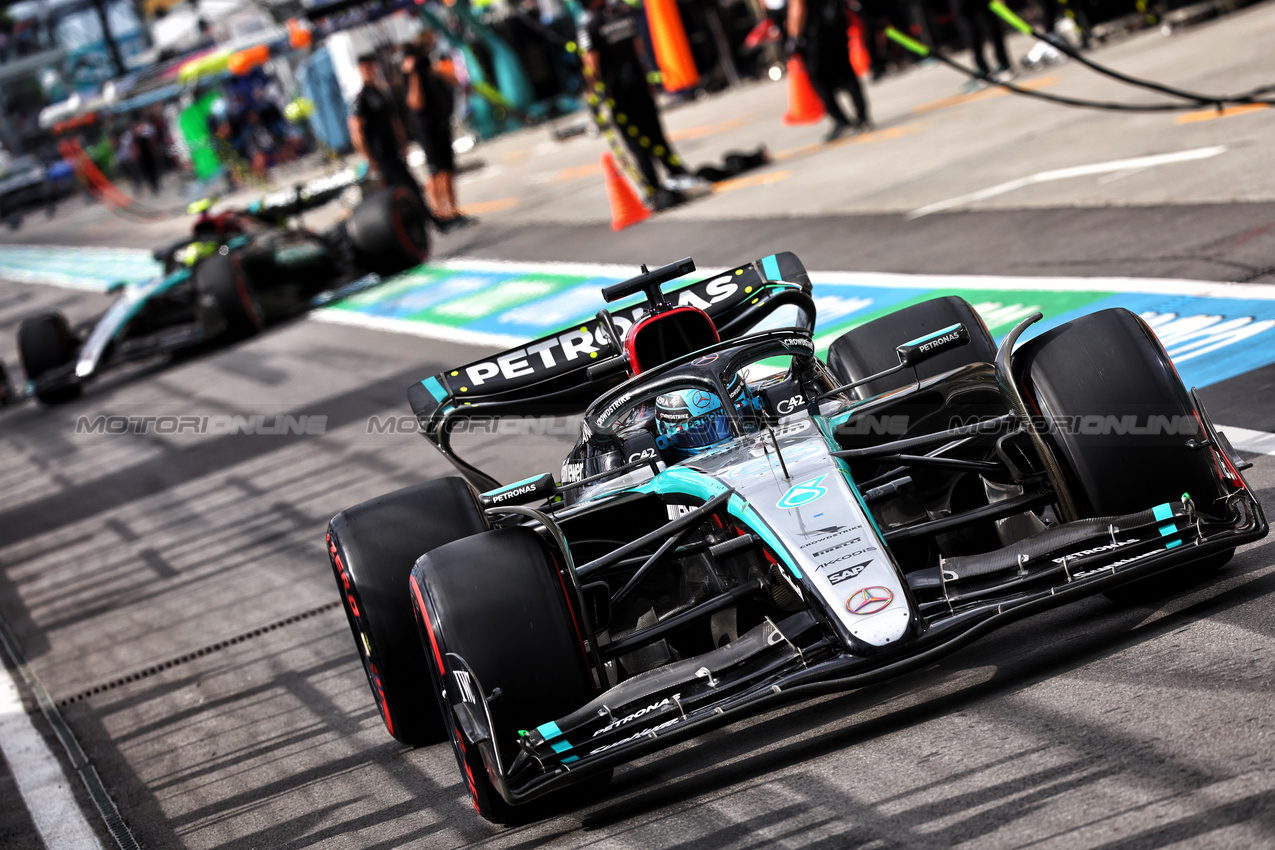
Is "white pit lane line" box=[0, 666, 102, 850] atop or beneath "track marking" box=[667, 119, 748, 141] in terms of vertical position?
beneath

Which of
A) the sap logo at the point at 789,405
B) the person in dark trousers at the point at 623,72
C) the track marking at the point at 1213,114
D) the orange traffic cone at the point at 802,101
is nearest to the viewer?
the sap logo at the point at 789,405

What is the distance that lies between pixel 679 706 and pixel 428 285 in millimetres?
12894

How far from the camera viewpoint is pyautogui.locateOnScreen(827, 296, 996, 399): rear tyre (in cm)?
561

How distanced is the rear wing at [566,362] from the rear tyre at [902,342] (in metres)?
0.23

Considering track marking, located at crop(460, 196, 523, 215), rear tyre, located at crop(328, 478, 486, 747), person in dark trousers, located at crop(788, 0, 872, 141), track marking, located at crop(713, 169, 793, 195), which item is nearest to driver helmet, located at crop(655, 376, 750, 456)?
rear tyre, located at crop(328, 478, 486, 747)

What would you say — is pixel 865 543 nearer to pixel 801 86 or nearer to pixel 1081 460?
pixel 1081 460

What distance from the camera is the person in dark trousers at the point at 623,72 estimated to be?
16234 millimetres

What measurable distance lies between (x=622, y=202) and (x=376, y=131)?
4224 mm

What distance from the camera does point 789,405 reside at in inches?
217

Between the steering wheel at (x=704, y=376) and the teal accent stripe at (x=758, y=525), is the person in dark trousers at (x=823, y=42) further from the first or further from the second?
the teal accent stripe at (x=758, y=525)

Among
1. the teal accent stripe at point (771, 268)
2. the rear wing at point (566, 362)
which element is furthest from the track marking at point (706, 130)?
the rear wing at point (566, 362)

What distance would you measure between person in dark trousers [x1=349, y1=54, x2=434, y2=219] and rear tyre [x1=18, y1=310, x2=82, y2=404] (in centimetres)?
444

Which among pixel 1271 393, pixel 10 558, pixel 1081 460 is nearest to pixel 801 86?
pixel 10 558

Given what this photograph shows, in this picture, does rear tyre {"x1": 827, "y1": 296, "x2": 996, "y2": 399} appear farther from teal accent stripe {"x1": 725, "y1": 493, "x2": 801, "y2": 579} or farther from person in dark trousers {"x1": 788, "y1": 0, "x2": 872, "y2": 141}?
person in dark trousers {"x1": 788, "y1": 0, "x2": 872, "y2": 141}
